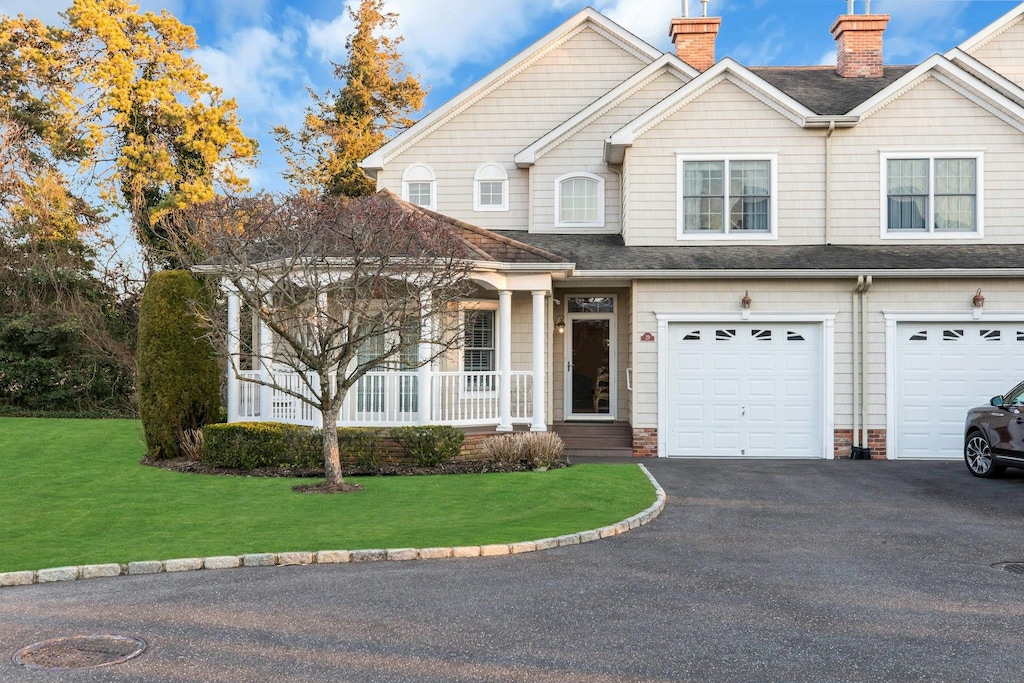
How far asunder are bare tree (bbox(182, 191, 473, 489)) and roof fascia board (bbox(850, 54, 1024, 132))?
844 cm

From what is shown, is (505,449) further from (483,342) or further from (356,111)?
(356,111)

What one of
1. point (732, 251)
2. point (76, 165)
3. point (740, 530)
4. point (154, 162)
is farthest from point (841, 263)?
point (76, 165)

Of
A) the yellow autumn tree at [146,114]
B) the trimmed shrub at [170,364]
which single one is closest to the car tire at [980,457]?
the trimmed shrub at [170,364]

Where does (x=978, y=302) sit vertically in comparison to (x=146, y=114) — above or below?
below

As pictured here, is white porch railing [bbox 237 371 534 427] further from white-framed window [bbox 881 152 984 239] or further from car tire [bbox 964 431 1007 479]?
white-framed window [bbox 881 152 984 239]

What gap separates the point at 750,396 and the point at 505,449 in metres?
5.02

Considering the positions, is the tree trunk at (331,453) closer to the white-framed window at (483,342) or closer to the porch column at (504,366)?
the porch column at (504,366)

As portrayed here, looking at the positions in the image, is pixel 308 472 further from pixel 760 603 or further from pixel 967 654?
pixel 967 654

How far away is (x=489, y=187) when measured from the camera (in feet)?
61.6

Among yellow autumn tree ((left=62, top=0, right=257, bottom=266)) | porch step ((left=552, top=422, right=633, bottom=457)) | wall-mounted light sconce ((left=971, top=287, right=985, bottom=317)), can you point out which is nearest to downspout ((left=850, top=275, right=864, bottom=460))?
wall-mounted light sconce ((left=971, top=287, right=985, bottom=317))

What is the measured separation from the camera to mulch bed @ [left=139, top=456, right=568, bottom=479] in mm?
12938

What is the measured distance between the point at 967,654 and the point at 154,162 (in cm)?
2841

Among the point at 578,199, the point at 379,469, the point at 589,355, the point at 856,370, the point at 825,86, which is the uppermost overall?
the point at 825,86

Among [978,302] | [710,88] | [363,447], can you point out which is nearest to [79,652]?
[363,447]
